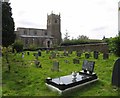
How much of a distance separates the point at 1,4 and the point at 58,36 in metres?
51.8

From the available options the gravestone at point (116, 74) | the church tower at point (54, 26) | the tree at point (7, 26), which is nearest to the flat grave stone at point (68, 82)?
the gravestone at point (116, 74)

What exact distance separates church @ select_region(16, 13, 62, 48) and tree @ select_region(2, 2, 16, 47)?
32.8m

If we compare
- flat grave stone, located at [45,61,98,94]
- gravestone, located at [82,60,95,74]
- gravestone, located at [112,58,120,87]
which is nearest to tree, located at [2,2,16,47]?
gravestone, located at [82,60,95,74]

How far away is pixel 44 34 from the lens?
75.9 meters

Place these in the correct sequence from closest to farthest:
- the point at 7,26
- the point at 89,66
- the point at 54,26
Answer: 1. the point at 89,66
2. the point at 7,26
3. the point at 54,26

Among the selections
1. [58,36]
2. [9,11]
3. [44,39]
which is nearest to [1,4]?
[9,11]

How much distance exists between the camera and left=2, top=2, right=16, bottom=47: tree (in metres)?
30.1

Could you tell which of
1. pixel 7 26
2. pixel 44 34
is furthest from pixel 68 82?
pixel 44 34

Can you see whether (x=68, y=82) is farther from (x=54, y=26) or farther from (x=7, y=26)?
(x=54, y=26)

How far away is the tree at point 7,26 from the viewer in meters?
30.1

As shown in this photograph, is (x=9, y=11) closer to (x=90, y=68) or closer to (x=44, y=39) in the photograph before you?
(x=90, y=68)

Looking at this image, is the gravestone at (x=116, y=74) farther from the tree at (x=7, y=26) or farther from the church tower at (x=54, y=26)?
the church tower at (x=54, y=26)

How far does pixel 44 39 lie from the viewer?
7356 cm

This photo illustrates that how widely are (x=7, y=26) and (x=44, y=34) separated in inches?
1775
